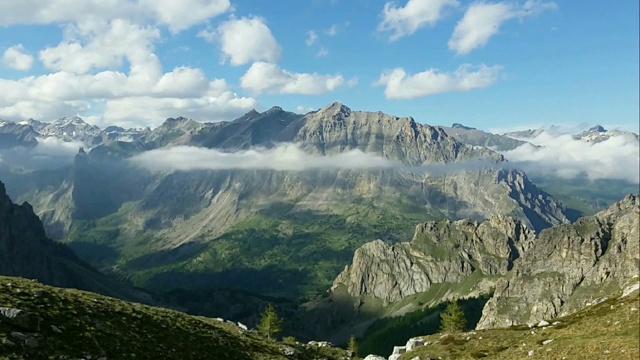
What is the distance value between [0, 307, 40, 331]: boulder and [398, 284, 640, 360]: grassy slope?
48.0 metres

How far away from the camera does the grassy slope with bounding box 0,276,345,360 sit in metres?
42.6

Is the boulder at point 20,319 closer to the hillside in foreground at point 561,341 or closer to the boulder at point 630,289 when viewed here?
the hillside in foreground at point 561,341

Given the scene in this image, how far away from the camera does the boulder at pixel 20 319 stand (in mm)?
42844

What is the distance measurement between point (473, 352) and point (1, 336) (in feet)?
178

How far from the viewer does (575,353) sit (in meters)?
45.6

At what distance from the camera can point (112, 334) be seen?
4962cm

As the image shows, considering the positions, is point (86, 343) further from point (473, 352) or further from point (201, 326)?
point (473, 352)

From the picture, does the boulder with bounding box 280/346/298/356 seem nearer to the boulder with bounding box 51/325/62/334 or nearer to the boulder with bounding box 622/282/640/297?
the boulder with bounding box 51/325/62/334

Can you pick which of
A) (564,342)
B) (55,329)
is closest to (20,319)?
(55,329)

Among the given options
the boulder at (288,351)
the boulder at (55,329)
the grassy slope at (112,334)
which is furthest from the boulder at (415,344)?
the boulder at (55,329)

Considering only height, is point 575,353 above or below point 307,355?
above

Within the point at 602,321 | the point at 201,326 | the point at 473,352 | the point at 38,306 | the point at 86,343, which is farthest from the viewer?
the point at 201,326

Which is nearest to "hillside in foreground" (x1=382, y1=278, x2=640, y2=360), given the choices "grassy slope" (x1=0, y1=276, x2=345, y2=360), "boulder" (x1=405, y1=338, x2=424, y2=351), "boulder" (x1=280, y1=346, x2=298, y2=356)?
"boulder" (x1=405, y1=338, x2=424, y2=351)

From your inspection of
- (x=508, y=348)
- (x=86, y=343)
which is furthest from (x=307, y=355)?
(x=86, y=343)
